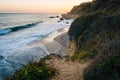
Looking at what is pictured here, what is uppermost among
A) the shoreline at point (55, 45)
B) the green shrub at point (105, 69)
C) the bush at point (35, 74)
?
the green shrub at point (105, 69)

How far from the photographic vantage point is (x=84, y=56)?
11.5 meters

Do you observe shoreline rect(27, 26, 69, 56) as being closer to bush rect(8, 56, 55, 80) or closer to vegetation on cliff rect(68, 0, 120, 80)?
vegetation on cliff rect(68, 0, 120, 80)

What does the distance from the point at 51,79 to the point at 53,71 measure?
712mm

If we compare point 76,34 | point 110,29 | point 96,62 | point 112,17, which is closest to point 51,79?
point 96,62

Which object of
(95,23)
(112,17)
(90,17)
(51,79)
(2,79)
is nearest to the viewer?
(51,79)

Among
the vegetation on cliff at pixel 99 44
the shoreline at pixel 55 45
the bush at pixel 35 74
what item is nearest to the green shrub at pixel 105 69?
the vegetation on cliff at pixel 99 44

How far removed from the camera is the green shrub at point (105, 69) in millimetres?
7512

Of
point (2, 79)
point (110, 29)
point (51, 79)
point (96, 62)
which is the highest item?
point (110, 29)

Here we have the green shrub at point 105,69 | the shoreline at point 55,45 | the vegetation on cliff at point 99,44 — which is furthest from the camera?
the shoreline at point 55,45

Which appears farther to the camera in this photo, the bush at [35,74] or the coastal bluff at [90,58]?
the bush at [35,74]

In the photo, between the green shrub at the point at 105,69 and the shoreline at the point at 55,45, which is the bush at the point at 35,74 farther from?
the shoreline at the point at 55,45

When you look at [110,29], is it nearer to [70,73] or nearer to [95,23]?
[95,23]

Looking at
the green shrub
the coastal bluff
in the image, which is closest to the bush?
the coastal bluff

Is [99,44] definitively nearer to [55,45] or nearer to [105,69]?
[105,69]
